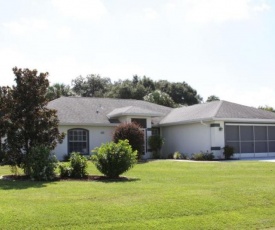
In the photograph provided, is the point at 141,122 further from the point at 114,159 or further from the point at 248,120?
the point at 114,159

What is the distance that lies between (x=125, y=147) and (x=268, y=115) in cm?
1799

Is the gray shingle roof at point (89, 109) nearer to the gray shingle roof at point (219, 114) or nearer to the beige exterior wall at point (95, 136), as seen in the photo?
the beige exterior wall at point (95, 136)

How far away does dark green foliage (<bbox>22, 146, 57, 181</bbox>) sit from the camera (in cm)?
1512

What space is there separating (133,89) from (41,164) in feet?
155

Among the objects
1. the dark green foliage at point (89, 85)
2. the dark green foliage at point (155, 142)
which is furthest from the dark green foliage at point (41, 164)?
the dark green foliage at point (89, 85)

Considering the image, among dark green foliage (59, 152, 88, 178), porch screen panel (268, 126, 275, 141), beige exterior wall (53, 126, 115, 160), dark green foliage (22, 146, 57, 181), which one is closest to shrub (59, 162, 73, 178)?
dark green foliage (59, 152, 88, 178)

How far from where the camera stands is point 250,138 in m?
29.0

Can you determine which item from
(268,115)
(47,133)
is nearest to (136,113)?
(268,115)

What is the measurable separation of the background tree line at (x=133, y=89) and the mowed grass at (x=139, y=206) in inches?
1535

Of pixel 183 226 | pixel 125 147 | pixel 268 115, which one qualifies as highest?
pixel 268 115

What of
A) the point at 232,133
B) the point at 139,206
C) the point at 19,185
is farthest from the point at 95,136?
the point at 139,206

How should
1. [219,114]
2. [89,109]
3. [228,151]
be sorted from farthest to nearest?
[89,109] < [219,114] < [228,151]

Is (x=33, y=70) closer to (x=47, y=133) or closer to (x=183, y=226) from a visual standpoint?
(x=47, y=133)

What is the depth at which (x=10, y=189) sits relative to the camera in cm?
1239
